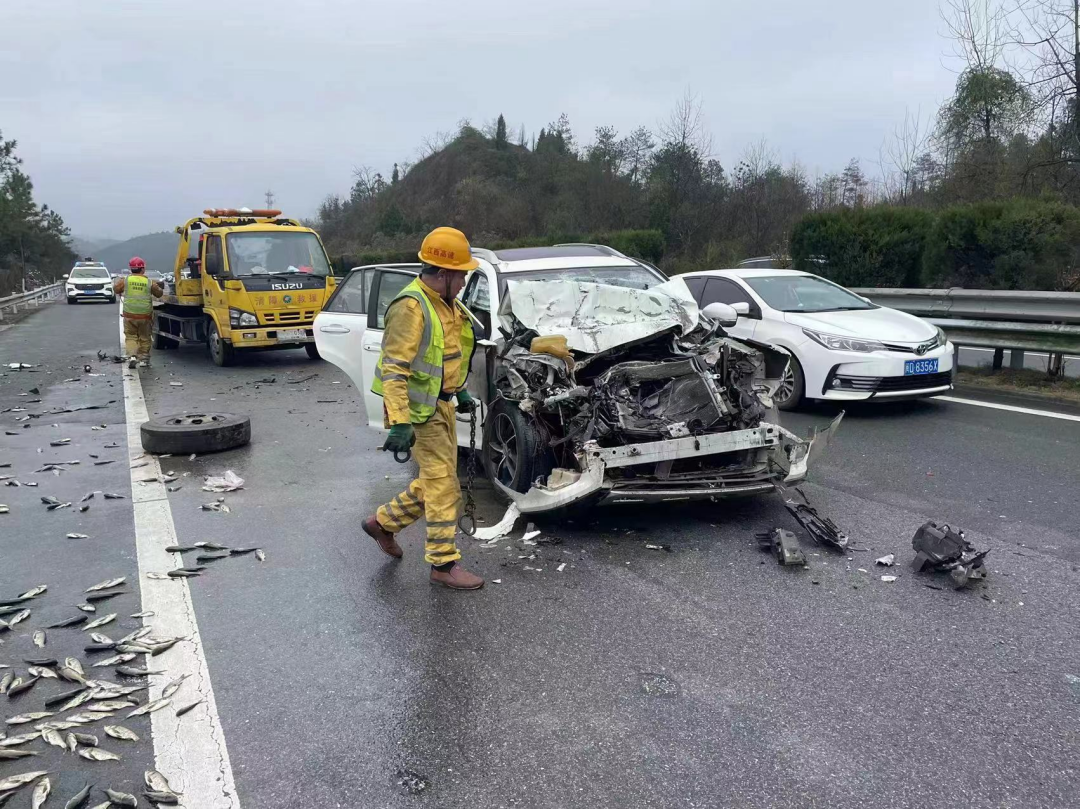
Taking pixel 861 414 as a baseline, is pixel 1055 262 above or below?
above

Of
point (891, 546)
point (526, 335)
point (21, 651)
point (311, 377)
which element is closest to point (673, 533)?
point (891, 546)

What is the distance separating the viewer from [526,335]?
5.74m

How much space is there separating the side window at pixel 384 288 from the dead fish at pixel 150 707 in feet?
14.8

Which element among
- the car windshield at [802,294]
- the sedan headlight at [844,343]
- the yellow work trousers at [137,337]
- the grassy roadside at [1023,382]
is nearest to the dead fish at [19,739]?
the sedan headlight at [844,343]

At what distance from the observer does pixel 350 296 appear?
917cm

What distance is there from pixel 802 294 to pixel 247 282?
9.19 meters

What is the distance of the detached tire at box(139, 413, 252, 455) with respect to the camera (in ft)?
24.8

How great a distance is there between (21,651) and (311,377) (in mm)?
9455

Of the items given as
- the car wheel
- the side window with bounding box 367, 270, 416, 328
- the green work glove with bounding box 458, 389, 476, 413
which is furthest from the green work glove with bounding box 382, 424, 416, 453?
the car wheel

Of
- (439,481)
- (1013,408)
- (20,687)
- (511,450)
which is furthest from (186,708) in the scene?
A: (1013,408)

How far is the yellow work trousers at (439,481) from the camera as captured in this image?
447 cm

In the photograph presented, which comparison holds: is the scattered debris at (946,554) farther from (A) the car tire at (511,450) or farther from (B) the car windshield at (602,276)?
(B) the car windshield at (602,276)

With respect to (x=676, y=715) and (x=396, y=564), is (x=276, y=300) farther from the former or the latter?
(x=676, y=715)

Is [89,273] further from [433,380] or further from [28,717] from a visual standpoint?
[28,717]
